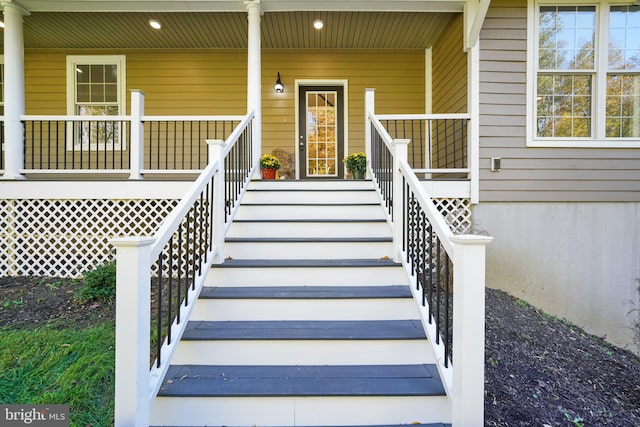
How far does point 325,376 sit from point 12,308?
3.38m

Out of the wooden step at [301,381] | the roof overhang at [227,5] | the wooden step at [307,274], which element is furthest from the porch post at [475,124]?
the wooden step at [301,381]

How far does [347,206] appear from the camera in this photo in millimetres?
3725

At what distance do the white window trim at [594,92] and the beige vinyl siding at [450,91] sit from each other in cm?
76

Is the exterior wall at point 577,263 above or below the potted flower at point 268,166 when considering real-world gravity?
below

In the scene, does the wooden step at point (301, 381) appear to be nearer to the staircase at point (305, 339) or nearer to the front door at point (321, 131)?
the staircase at point (305, 339)

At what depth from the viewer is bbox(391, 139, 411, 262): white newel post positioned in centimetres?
296

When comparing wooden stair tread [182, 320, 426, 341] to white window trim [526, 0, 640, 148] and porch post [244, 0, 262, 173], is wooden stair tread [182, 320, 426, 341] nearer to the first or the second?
porch post [244, 0, 262, 173]

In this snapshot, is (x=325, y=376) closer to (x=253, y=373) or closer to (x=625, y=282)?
(x=253, y=373)

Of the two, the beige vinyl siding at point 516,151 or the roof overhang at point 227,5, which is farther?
the roof overhang at point 227,5

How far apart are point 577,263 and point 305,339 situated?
3956 millimetres

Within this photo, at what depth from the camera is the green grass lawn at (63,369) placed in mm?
2148

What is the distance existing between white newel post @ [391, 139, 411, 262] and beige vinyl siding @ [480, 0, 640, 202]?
6.33 feet

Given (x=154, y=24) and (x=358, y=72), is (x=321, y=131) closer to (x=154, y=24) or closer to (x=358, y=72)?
(x=358, y=72)

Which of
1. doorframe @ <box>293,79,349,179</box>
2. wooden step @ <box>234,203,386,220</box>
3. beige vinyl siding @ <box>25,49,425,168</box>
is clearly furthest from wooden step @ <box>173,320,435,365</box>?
beige vinyl siding @ <box>25,49,425,168</box>
